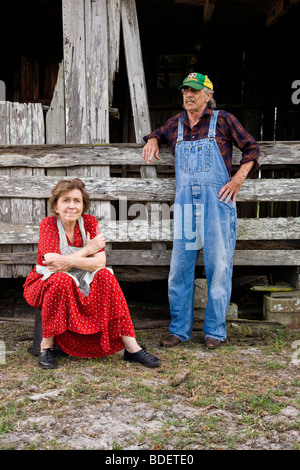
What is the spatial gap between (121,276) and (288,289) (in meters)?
1.80

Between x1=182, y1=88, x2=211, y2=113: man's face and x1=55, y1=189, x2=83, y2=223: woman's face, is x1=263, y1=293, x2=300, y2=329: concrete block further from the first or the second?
x1=55, y1=189, x2=83, y2=223: woman's face

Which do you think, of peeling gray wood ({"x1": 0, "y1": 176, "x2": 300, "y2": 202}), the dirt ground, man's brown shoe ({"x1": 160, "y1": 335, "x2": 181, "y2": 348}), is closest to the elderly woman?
the dirt ground

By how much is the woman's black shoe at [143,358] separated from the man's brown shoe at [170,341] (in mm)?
473

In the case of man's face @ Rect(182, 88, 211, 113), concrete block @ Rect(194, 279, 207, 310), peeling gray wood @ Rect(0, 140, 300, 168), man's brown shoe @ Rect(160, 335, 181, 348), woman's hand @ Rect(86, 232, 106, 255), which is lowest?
man's brown shoe @ Rect(160, 335, 181, 348)

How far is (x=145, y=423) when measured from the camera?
252 cm

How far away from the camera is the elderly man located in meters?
3.80

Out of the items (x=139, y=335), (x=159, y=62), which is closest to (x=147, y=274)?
(x=139, y=335)

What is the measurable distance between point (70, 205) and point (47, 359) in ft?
3.88

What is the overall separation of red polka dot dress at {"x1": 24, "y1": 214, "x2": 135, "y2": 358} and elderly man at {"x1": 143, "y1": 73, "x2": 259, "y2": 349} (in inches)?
28.1

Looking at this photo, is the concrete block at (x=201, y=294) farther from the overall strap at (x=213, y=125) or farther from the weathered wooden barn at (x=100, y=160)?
the overall strap at (x=213, y=125)

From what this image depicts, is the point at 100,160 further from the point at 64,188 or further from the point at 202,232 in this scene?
the point at 202,232

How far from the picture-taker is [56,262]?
10.8ft

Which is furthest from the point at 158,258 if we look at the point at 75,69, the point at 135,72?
the point at 75,69

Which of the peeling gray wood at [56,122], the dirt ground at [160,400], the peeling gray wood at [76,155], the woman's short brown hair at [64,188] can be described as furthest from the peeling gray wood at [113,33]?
the dirt ground at [160,400]
